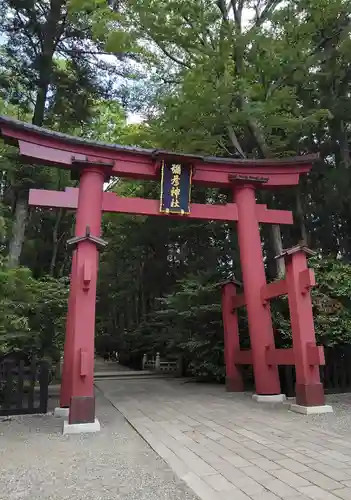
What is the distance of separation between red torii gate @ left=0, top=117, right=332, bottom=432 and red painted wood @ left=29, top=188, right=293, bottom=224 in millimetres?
18

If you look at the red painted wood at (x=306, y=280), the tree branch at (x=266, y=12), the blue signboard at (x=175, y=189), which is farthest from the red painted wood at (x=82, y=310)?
the tree branch at (x=266, y=12)

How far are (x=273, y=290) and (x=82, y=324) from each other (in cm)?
379

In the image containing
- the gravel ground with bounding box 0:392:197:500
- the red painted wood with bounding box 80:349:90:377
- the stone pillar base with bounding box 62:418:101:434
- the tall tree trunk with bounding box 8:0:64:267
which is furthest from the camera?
the tall tree trunk with bounding box 8:0:64:267

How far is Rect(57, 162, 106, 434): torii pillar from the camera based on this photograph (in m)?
5.86

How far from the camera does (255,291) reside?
8.28 meters

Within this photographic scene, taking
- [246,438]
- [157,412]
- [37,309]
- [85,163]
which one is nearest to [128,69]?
[85,163]

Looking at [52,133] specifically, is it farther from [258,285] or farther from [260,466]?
[260,466]

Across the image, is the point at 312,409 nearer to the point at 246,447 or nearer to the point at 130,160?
the point at 246,447

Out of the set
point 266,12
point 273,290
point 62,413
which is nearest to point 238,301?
point 273,290

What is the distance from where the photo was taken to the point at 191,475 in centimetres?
373

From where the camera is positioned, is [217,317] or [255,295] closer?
[255,295]

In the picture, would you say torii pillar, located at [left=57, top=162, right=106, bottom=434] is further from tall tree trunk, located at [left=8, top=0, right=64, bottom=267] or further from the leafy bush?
tall tree trunk, located at [left=8, top=0, right=64, bottom=267]

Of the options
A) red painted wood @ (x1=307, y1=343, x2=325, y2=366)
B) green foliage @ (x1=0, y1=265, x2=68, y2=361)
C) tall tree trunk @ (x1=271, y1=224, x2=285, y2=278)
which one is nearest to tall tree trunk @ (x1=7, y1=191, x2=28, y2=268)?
green foliage @ (x1=0, y1=265, x2=68, y2=361)

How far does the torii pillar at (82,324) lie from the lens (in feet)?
19.2
